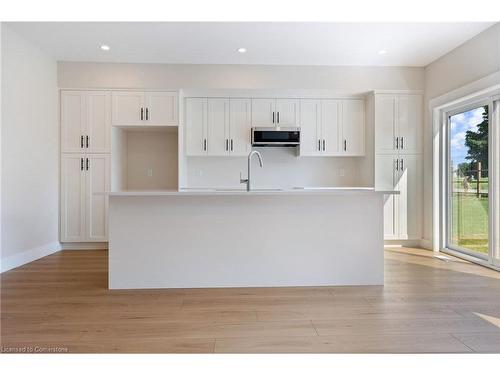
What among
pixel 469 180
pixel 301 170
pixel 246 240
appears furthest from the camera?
pixel 301 170

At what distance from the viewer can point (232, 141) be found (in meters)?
4.86

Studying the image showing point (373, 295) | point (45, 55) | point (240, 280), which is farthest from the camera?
point (45, 55)

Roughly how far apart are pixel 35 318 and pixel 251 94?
12.5 feet

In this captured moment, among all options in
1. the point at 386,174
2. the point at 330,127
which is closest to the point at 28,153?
the point at 330,127

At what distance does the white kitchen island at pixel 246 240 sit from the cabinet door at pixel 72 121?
229 centimetres

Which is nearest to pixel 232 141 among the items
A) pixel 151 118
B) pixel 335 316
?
pixel 151 118

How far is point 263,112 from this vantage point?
4.87 meters

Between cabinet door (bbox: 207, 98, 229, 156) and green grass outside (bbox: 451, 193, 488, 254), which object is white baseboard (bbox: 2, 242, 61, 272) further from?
green grass outside (bbox: 451, 193, 488, 254)

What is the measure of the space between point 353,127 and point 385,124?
0.46m

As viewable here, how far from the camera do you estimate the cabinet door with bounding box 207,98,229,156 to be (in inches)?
190

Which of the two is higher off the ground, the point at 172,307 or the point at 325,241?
the point at 325,241

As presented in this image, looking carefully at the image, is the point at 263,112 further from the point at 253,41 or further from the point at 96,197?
the point at 96,197

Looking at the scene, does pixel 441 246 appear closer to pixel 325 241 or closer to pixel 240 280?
pixel 325 241

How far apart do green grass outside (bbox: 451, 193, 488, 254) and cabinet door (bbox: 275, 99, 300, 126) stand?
249cm
